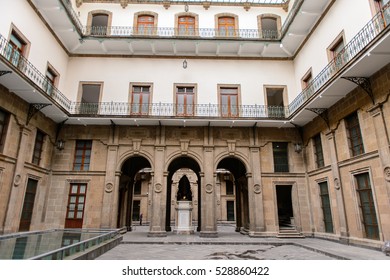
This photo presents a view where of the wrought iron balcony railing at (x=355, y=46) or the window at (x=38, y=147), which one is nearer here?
the wrought iron balcony railing at (x=355, y=46)

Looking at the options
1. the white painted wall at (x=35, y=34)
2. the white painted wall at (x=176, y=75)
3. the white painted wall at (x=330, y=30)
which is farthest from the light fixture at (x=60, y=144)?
the white painted wall at (x=330, y=30)

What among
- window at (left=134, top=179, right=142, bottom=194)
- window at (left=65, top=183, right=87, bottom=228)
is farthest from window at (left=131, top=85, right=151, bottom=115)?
window at (left=134, top=179, right=142, bottom=194)

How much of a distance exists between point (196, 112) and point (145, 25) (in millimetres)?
6310

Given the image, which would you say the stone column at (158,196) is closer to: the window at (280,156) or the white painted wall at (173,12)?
the window at (280,156)

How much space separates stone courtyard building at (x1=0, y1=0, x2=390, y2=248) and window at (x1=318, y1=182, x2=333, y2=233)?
0.24 ft

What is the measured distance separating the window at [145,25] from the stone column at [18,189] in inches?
330

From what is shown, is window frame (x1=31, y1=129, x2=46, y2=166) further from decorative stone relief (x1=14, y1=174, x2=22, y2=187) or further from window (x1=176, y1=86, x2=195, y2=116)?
window (x1=176, y1=86, x2=195, y2=116)

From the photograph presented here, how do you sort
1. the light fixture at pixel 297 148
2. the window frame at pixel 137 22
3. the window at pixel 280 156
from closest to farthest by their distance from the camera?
the light fixture at pixel 297 148 < the window at pixel 280 156 < the window frame at pixel 137 22

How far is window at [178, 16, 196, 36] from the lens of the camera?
50.9 ft

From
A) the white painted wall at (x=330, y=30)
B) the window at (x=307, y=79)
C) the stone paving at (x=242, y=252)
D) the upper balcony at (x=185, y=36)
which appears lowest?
the stone paving at (x=242, y=252)

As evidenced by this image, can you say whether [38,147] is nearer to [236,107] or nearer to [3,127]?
[3,127]

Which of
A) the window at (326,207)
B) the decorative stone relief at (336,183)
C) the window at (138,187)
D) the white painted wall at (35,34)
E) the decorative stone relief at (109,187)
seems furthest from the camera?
the window at (138,187)

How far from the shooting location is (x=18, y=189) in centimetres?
1036

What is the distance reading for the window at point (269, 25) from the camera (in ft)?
51.0
